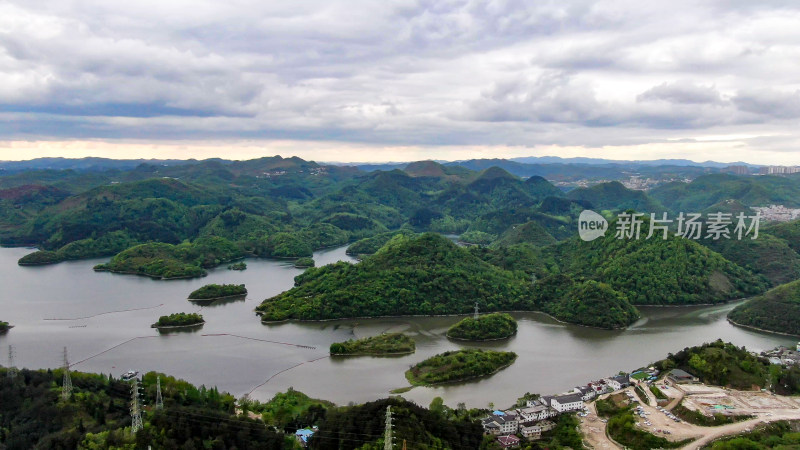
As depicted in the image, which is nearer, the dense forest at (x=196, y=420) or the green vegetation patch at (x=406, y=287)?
the dense forest at (x=196, y=420)

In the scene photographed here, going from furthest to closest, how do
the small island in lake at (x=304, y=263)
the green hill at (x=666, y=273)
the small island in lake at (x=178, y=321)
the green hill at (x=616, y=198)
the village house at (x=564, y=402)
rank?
the green hill at (x=616, y=198), the small island in lake at (x=304, y=263), the green hill at (x=666, y=273), the small island in lake at (x=178, y=321), the village house at (x=564, y=402)

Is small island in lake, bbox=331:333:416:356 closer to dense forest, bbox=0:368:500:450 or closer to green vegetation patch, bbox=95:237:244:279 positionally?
dense forest, bbox=0:368:500:450

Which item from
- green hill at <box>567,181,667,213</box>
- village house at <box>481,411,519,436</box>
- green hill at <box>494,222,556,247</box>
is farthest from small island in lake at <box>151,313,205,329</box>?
green hill at <box>567,181,667,213</box>

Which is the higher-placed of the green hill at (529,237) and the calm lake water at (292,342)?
the green hill at (529,237)

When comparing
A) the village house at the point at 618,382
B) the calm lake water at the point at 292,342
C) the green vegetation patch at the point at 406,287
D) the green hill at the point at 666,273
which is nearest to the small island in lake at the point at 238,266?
the calm lake water at the point at 292,342

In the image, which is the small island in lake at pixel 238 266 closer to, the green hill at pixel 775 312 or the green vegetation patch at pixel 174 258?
the green vegetation patch at pixel 174 258

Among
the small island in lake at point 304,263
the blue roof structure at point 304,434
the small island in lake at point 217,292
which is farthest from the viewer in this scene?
the small island in lake at point 304,263

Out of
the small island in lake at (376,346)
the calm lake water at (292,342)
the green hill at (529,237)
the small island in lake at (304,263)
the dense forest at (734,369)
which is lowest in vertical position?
the calm lake water at (292,342)
